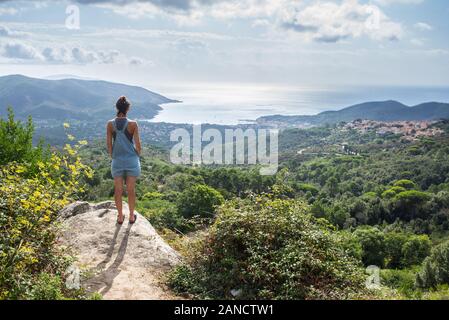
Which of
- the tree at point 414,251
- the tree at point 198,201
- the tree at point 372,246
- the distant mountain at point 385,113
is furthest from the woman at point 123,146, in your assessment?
the distant mountain at point 385,113

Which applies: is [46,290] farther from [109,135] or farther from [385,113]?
[385,113]

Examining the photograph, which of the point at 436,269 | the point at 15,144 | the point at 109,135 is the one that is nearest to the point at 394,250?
the point at 436,269

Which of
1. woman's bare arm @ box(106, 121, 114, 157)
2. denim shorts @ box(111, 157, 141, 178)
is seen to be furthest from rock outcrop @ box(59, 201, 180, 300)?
woman's bare arm @ box(106, 121, 114, 157)

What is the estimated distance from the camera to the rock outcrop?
15.1ft

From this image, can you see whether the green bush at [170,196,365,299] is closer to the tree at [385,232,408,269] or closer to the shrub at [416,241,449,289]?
the shrub at [416,241,449,289]

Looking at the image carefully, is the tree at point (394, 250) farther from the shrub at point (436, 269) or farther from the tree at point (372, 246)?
the shrub at point (436, 269)

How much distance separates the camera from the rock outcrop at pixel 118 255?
459 cm

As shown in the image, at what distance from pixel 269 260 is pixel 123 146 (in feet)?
8.92

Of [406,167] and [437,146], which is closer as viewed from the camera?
[406,167]

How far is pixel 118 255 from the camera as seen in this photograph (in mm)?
5520

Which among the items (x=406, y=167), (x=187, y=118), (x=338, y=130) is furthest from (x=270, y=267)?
(x=338, y=130)
